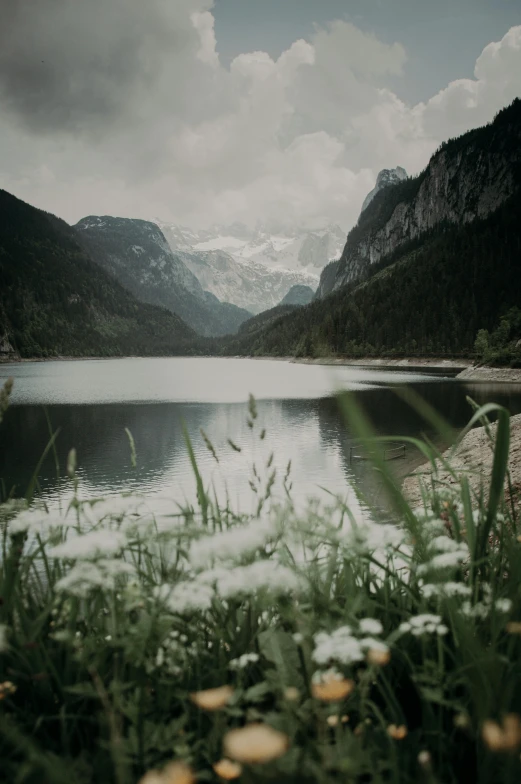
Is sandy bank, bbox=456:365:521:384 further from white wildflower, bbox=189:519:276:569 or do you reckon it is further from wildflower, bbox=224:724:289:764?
wildflower, bbox=224:724:289:764

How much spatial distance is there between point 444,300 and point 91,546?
548ft

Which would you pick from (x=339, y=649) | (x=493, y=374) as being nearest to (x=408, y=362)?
(x=493, y=374)

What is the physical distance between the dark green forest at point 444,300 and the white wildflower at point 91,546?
132m

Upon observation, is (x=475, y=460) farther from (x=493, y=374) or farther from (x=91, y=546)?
(x=493, y=374)

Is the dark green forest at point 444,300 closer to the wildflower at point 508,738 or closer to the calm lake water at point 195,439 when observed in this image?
the calm lake water at point 195,439

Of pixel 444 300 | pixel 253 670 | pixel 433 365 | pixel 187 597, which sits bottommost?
pixel 253 670

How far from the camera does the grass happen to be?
1.66 m

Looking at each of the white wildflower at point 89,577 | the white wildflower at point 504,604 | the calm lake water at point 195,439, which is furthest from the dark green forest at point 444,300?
the white wildflower at point 89,577

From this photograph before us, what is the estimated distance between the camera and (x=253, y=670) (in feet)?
8.19

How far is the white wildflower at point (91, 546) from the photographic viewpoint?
214cm

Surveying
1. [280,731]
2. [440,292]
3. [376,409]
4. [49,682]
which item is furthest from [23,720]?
[440,292]

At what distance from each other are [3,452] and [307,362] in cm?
13966

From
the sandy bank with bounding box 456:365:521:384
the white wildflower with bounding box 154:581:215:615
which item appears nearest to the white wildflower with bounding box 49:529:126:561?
the white wildflower with bounding box 154:581:215:615

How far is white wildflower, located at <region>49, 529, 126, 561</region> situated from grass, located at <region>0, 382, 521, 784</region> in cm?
1
